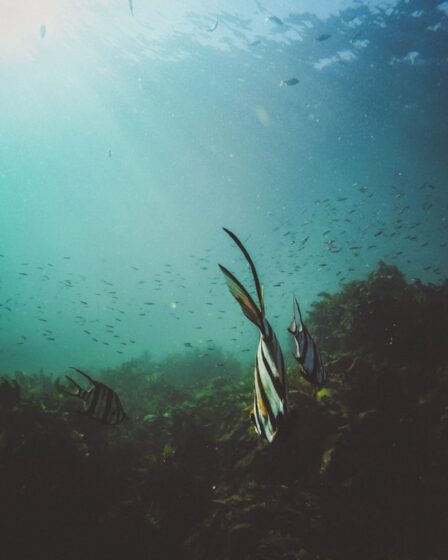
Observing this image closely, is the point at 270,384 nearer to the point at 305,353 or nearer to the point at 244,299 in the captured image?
the point at 244,299

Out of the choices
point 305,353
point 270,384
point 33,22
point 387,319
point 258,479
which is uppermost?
point 33,22

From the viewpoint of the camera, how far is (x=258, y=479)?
5.89 m

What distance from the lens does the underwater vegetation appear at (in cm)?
437

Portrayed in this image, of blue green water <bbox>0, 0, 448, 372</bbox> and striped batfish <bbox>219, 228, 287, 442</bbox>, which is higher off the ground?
blue green water <bbox>0, 0, 448, 372</bbox>

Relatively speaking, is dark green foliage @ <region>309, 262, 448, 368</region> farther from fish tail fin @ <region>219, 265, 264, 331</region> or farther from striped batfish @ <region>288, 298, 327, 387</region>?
fish tail fin @ <region>219, 265, 264, 331</region>

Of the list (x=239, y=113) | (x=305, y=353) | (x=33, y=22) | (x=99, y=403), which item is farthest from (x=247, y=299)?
(x=33, y=22)

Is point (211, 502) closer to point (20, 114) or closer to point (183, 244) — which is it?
point (20, 114)

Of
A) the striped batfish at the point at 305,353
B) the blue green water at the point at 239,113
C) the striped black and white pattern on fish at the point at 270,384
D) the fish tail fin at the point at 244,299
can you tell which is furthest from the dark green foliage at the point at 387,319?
the fish tail fin at the point at 244,299

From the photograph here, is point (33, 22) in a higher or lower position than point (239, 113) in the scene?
higher

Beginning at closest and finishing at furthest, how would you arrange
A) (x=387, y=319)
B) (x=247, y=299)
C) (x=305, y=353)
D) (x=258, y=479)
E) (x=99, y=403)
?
(x=247, y=299) < (x=305, y=353) < (x=99, y=403) < (x=258, y=479) < (x=387, y=319)

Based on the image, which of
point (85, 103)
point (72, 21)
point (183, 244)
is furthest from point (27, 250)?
point (72, 21)

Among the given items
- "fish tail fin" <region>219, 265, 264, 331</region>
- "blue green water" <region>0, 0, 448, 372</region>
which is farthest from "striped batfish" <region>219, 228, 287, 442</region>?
"blue green water" <region>0, 0, 448, 372</region>

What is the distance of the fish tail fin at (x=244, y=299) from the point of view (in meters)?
0.69

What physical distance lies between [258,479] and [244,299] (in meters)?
6.41
